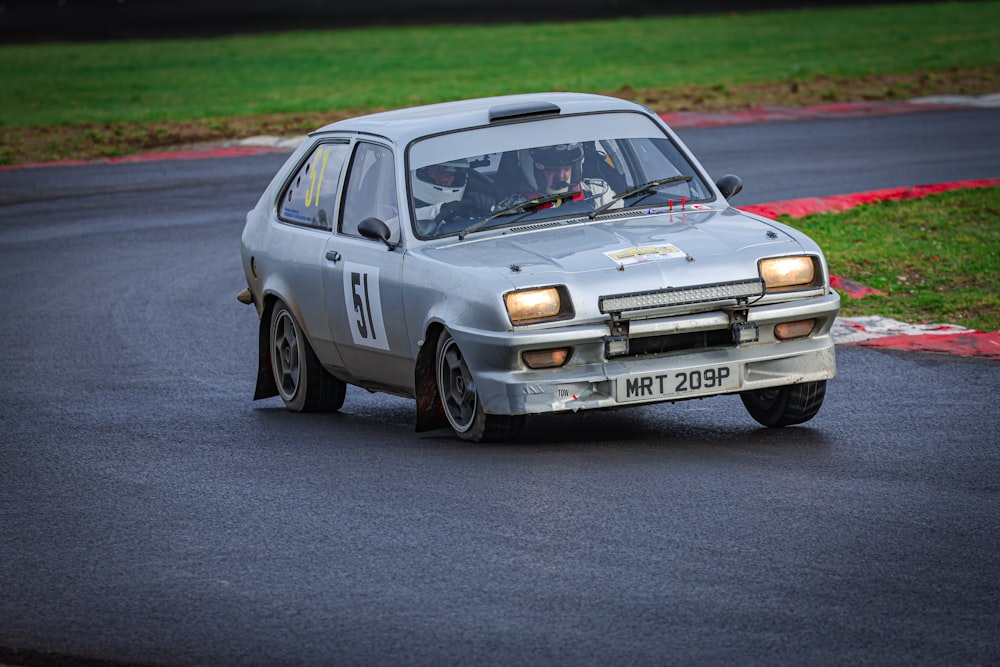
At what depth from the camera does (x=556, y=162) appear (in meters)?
8.77

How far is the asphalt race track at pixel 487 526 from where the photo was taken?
5.30 meters

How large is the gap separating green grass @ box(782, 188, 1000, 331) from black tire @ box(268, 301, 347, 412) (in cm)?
392

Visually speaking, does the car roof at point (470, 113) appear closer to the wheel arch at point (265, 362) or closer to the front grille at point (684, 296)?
the wheel arch at point (265, 362)

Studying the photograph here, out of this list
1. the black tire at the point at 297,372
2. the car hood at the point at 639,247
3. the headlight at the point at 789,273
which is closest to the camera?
the car hood at the point at 639,247

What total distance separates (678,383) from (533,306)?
0.74m

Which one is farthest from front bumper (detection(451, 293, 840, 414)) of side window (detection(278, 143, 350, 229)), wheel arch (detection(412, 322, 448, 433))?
side window (detection(278, 143, 350, 229))

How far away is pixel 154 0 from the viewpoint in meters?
49.8

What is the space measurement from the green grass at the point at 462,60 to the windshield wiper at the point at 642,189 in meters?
20.7

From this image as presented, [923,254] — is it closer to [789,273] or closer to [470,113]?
[470,113]

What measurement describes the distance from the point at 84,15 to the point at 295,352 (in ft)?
134

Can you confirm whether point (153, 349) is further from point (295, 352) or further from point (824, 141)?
point (824, 141)

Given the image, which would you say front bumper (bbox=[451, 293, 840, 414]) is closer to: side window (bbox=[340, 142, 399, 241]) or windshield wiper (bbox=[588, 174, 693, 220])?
windshield wiper (bbox=[588, 174, 693, 220])

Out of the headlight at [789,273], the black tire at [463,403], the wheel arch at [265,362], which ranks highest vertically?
the headlight at [789,273]

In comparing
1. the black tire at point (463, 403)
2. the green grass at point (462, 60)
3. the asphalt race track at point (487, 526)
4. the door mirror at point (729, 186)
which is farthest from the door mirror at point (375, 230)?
the green grass at point (462, 60)
